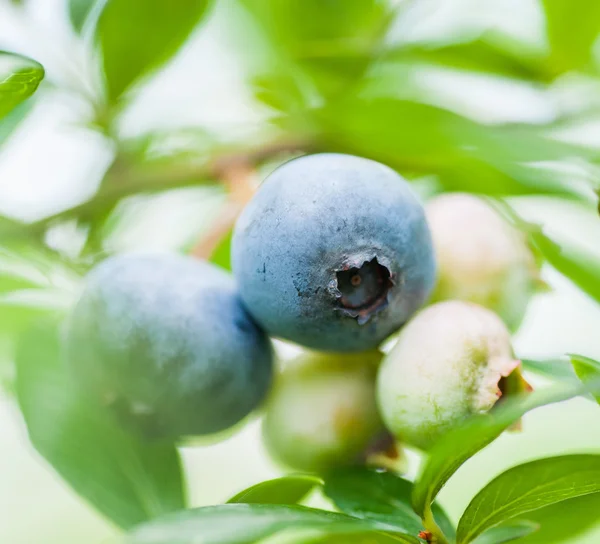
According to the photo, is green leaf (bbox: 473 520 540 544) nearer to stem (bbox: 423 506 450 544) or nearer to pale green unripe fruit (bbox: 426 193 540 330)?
stem (bbox: 423 506 450 544)

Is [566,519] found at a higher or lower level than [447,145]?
lower

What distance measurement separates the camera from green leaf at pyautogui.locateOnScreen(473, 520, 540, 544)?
1.66 ft

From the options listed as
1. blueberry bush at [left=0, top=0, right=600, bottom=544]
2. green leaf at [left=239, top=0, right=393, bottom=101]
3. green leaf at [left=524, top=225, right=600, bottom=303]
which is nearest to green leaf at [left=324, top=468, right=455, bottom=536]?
blueberry bush at [left=0, top=0, right=600, bottom=544]

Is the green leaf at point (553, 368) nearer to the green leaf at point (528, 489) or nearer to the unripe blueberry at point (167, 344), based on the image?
the green leaf at point (528, 489)

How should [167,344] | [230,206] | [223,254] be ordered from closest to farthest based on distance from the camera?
[167,344] → [230,206] → [223,254]

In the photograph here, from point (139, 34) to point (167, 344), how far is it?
1.57 feet

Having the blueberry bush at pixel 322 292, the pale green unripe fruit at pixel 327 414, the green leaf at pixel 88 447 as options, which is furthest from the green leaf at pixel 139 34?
the pale green unripe fruit at pixel 327 414

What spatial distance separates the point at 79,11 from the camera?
0.94m

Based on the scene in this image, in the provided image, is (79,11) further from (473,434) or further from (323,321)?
(473,434)

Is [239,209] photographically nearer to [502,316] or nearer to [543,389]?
[502,316]

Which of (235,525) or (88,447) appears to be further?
(88,447)

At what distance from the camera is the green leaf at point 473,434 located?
1.55 feet

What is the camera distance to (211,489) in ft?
5.16

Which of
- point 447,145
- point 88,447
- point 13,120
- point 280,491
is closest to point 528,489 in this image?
point 280,491
